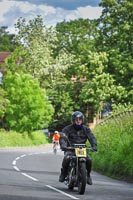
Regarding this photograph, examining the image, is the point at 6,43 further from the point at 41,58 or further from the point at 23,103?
the point at 23,103

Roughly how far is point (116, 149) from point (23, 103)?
45240mm

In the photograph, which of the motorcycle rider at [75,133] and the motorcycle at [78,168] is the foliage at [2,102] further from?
the motorcycle at [78,168]

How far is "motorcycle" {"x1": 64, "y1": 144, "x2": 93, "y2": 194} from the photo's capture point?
14.9 metres

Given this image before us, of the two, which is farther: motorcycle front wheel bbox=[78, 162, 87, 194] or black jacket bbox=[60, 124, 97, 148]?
black jacket bbox=[60, 124, 97, 148]

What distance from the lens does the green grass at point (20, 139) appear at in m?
64.8

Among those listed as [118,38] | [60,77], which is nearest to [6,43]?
[60,77]

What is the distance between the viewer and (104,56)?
64812 mm

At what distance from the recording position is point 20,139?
224 feet

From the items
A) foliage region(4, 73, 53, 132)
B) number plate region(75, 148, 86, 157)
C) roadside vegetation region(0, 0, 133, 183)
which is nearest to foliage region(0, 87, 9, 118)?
roadside vegetation region(0, 0, 133, 183)

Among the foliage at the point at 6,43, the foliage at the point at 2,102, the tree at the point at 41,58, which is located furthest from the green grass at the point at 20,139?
the foliage at the point at 6,43

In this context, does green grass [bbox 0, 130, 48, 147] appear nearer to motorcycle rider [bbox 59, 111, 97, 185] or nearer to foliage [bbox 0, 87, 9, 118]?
foliage [bbox 0, 87, 9, 118]

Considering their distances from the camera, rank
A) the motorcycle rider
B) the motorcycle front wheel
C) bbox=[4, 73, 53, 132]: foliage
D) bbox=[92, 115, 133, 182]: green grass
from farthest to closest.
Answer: bbox=[4, 73, 53, 132]: foliage
bbox=[92, 115, 133, 182]: green grass
the motorcycle rider
the motorcycle front wheel

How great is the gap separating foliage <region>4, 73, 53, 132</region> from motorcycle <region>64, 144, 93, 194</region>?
54.5 meters

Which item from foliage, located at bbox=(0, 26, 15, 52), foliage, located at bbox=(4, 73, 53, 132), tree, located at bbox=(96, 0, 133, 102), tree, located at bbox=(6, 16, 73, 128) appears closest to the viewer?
tree, located at bbox=(96, 0, 133, 102)
